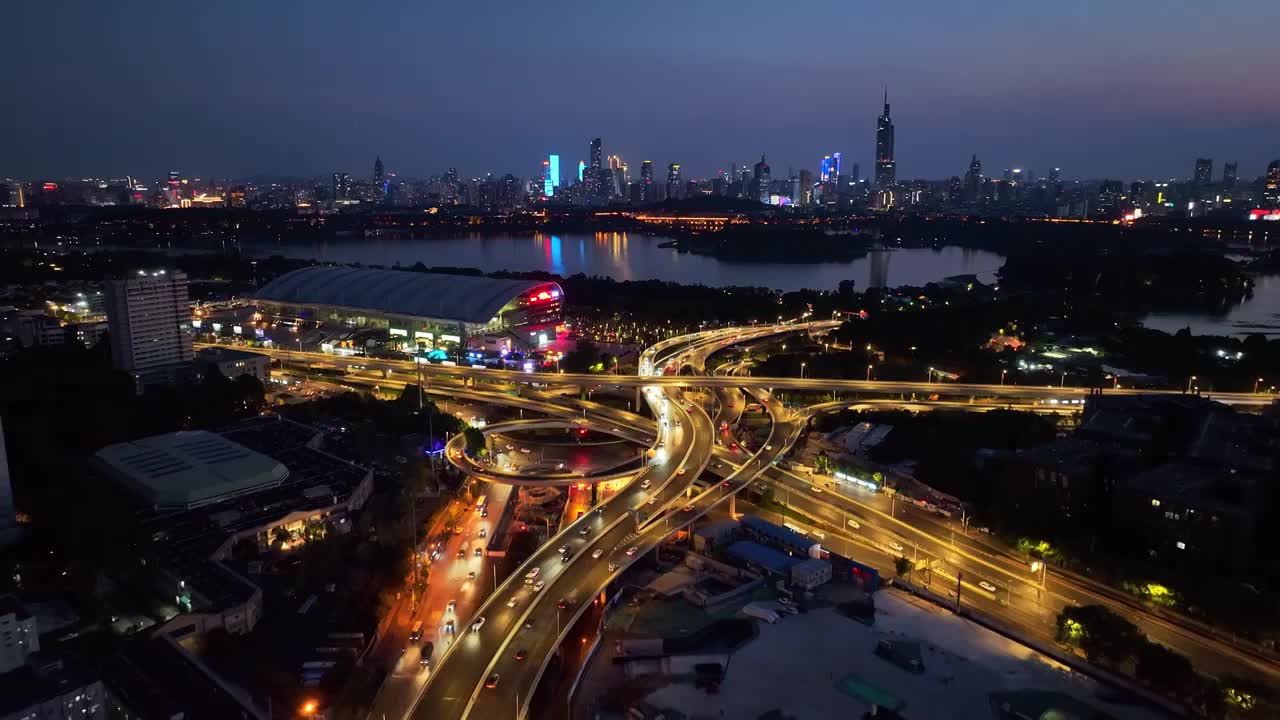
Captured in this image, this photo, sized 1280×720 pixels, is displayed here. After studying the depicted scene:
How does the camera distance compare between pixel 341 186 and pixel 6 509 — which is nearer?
pixel 6 509

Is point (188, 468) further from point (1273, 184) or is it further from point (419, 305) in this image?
point (1273, 184)

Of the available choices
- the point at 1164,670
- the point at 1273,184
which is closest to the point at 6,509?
the point at 1164,670

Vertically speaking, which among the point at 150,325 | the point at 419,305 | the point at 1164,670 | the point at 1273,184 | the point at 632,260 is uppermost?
the point at 1273,184

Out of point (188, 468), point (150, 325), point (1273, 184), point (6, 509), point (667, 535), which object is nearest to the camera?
point (667, 535)

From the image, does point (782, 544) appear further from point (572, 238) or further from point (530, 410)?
point (572, 238)

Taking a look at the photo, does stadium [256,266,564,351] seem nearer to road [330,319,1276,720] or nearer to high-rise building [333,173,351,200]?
road [330,319,1276,720]

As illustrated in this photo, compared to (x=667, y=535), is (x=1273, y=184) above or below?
above
